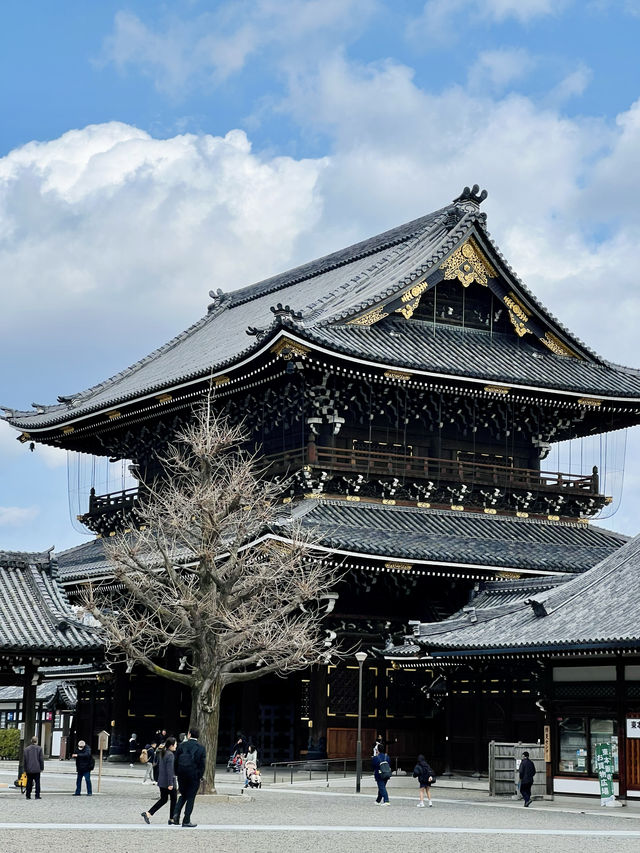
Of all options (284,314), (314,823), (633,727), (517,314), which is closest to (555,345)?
(517,314)

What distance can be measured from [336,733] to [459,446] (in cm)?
1251

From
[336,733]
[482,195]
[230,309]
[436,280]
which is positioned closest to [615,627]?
[336,733]

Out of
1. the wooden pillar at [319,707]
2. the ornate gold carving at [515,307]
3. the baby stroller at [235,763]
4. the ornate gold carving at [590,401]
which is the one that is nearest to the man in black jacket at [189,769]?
the wooden pillar at [319,707]

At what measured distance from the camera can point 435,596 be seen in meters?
50.3

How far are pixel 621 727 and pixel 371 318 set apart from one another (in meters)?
Result: 20.3

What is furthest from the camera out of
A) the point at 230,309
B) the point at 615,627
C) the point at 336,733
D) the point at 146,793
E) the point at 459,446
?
the point at 230,309

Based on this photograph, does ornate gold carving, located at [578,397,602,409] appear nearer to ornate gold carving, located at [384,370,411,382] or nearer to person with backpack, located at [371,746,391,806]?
ornate gold carving, located at [384,370,411,382]

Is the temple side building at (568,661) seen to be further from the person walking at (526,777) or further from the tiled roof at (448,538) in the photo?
the tiled roof at (448,538)

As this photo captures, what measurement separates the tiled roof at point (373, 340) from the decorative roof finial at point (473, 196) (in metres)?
0.43

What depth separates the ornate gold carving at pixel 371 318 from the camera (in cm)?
5197

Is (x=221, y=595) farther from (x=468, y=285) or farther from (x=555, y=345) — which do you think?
(x=555, y=345)

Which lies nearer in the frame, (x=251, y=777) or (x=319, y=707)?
A: (x=251, y=777)

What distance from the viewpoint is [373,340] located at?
5119 centimetres

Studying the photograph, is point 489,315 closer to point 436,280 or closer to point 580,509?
point 436,280
